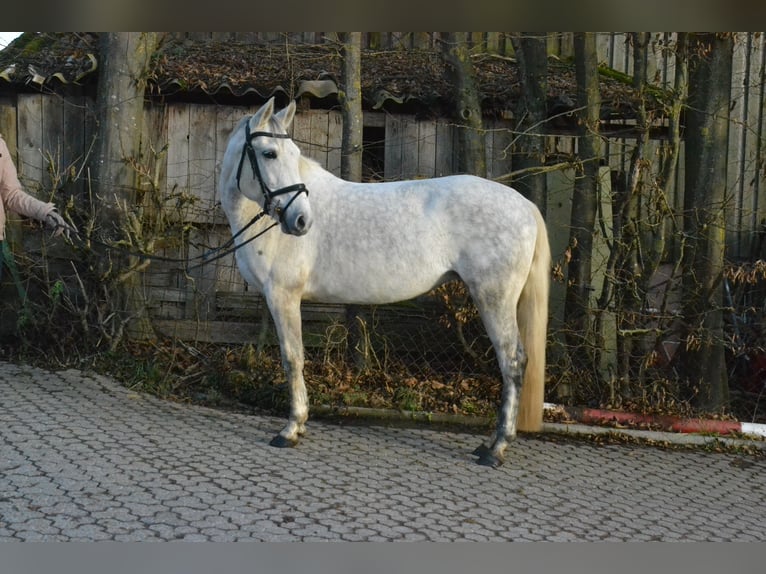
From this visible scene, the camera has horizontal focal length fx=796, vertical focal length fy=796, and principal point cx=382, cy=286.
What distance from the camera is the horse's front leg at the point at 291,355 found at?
205 inches

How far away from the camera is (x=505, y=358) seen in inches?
203

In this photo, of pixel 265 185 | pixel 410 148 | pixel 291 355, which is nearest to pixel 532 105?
pixel 410 148

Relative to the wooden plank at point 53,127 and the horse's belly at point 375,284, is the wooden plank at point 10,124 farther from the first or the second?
the horse's belly at point 375,284

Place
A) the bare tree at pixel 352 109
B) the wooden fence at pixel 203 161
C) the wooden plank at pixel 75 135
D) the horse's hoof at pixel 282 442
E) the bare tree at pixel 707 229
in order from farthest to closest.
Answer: the wooden plank at pixel 75 135 → the wooden fence at pixel 203 161 → the bare tree at pixel 352 109 → the bare tree at pixel 707 229 → the horse's hoof at pixel 282 442

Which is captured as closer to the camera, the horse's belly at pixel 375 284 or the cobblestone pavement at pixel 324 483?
the cobblestone pavement at pixel 324 483

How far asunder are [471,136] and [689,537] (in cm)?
377

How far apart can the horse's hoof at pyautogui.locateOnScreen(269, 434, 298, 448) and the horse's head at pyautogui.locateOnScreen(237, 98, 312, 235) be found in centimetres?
141

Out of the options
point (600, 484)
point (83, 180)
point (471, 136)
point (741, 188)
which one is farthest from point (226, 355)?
point (741, 188)

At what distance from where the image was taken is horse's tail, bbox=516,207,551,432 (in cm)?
527

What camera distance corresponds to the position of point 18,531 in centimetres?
373

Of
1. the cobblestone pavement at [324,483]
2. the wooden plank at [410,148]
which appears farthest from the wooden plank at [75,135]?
the wooden plank at [410,148]

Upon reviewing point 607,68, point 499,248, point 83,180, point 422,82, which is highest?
point 607,68

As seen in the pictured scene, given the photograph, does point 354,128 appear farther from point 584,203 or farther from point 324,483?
point 324,483

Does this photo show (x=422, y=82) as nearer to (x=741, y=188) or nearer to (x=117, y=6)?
(x=741, y=188)
